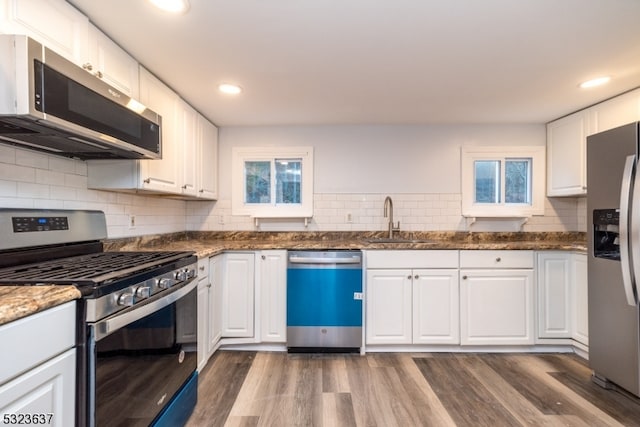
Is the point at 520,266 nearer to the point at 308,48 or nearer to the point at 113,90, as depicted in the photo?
the point at 308,48

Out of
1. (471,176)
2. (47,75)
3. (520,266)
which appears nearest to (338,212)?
(471,176)

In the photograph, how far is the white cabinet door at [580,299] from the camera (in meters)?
2.46

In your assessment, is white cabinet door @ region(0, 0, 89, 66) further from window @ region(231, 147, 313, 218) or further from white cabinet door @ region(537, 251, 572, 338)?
white cabinet door @ region(537, 251, 572, 338)

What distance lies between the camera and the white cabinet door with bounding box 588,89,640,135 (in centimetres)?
236

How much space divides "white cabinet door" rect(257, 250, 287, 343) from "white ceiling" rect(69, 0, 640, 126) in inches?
52.7

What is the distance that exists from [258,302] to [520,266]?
2.24 meters

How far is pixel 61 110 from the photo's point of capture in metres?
1.14

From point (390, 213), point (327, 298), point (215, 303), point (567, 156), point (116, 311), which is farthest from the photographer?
point (390, 213)

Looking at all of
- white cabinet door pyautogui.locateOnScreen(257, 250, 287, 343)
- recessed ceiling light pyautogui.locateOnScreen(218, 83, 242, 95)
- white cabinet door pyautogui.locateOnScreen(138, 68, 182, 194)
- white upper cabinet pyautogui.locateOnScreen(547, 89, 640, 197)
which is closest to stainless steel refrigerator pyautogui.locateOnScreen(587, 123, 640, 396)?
white upper cabinet pyautogui.locateOnScreen(547, 89, 640, 197)

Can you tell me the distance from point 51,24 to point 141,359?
4.81ft

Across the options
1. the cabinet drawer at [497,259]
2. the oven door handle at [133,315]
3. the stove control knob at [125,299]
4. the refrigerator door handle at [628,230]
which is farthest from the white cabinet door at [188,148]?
the refrigerator door handle at [628,230]

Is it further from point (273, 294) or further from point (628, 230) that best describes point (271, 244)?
point (628, 230)

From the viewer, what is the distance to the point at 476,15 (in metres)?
1.47

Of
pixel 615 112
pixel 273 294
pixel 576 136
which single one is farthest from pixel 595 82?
pixel 273 294
